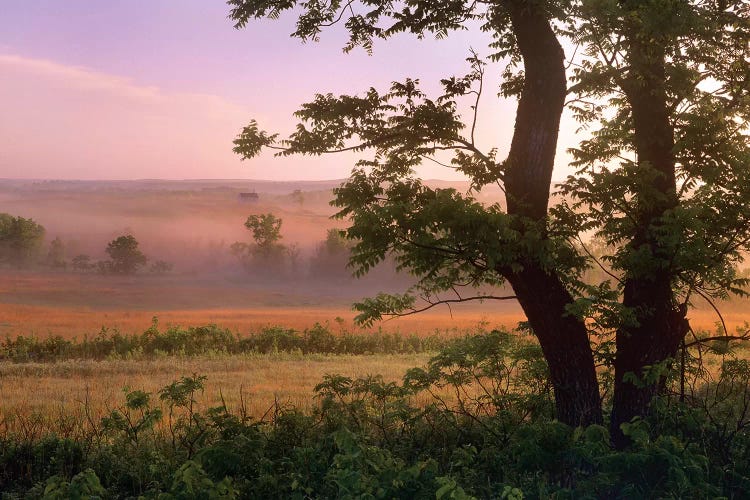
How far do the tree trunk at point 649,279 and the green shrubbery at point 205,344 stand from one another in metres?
18.2

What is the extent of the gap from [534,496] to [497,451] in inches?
43.9

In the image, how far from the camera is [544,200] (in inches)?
403

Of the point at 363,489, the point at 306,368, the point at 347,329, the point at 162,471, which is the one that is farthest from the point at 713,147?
the point at 347,329

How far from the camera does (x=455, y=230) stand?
873 cm

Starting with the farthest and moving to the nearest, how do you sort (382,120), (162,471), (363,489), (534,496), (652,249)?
(382,120) → (652,249) → (162,471) → (534,496) → (363,489)

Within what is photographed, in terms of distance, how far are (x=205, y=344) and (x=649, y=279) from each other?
71.6 feet

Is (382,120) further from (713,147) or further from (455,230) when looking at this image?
(713,147)

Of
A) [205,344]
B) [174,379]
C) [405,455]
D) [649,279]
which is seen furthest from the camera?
[205,344]

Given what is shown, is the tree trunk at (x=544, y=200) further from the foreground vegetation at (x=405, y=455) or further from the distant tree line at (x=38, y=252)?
the distant tree line at (x=38, y=252)

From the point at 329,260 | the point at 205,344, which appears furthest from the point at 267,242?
the point at 205,344

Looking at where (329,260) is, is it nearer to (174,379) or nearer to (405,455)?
(174,379)

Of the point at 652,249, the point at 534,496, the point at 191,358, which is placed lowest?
the point at 191,358

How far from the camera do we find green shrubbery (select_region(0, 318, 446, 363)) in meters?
26.9

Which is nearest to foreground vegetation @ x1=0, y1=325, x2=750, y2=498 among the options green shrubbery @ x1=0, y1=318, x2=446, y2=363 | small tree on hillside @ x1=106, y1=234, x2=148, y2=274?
green shrubbery @ x1=0, y1=318, x2=446, y2=363
